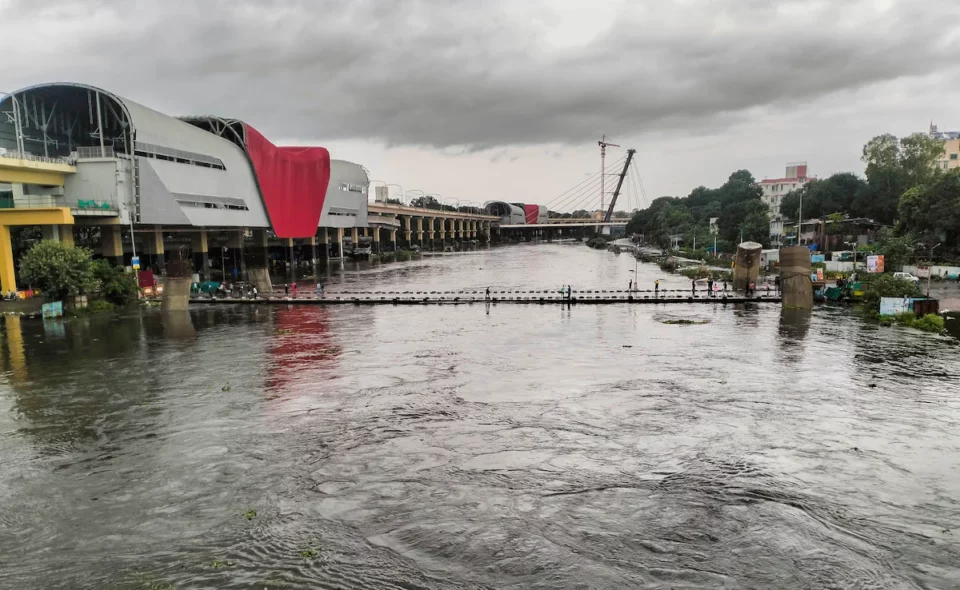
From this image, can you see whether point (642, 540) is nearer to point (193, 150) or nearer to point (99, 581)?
point (99, 581)

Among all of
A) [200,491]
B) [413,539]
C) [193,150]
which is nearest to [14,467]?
[200,491]

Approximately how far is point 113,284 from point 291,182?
130 ft

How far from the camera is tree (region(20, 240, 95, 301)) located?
133 ft

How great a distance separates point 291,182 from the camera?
274 feet

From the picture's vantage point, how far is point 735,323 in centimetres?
3762

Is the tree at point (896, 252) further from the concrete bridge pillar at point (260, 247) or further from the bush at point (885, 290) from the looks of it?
the concrete bridge pillar at point (260, 247)

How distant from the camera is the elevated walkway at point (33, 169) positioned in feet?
151

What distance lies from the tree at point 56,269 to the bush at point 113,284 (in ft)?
6.85

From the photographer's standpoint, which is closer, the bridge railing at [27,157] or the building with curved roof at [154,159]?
the bridge railing at [27,157]

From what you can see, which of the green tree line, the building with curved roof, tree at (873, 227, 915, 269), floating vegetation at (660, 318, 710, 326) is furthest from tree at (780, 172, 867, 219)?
the building with curved roof

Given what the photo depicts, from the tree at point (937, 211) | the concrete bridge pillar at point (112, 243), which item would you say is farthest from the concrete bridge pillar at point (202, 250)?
the tree at point (937, 211)

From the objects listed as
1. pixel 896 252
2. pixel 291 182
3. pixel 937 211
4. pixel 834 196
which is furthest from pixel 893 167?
pixel 291 182

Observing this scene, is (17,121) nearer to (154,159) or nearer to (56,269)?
(154,159)

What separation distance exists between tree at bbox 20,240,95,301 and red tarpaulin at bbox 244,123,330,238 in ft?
111
